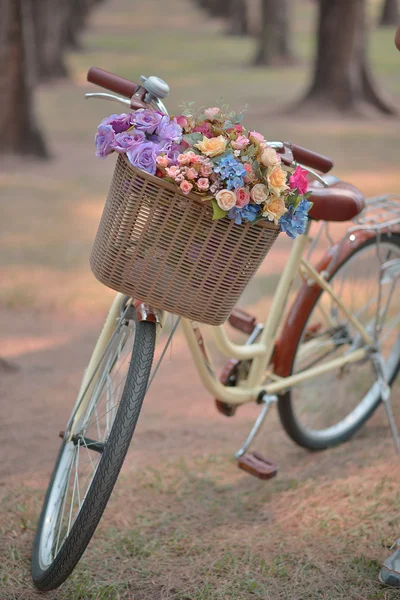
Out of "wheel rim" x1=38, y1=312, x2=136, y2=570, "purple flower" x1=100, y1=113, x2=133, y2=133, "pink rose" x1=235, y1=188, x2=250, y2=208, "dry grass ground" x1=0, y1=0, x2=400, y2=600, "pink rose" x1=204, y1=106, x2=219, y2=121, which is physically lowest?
"dry grass ground" x1=0, y1=0, x2=400, y2=600

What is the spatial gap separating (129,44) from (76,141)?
12.4 meters

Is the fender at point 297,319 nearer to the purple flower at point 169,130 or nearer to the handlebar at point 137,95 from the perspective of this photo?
the handlebar at point 137,95

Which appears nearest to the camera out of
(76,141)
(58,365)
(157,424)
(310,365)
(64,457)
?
(64,457)

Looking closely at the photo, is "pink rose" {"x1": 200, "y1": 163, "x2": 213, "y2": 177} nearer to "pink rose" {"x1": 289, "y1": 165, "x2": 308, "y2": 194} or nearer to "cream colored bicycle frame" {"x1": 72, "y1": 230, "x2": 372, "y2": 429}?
"pink rose" {"x1": 289, "y1": 165, "x2": 308, "y2": 194}

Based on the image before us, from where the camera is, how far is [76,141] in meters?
11.1

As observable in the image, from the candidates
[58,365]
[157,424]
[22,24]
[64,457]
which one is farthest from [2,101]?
[64,457]

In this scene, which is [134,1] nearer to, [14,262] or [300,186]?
[14,262]

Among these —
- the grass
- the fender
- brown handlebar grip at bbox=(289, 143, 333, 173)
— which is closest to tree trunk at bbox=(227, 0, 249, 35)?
the fender

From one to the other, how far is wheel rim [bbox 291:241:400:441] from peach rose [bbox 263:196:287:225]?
3.75 ft

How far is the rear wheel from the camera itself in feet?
11.2

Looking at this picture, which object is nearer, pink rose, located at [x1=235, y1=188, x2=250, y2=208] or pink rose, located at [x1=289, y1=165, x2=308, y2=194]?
pink rose, located at [x1=235, y1=188, x2=250, y2=208]

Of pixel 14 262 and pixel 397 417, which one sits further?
pixel 14 262

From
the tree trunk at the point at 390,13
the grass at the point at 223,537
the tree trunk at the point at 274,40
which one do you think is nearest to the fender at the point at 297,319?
the grass at the point at 223,537

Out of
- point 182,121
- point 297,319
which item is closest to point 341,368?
point 297,319
